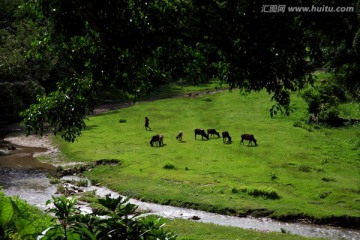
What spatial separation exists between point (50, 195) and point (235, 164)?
1468 cm

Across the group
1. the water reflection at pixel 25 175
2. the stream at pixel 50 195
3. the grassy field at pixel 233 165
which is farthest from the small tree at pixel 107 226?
the water reflection at pixel 25 175

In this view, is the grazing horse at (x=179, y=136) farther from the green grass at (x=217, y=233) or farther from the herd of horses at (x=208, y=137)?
the green grass at (x=217, y=233)

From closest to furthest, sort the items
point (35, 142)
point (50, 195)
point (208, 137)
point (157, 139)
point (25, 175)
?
point (50, 195) → point (25, 175) → point (157, 139) → point (208, 137) → point (35, 142)

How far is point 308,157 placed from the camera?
38.5 m

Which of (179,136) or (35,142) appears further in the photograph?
(35,142)

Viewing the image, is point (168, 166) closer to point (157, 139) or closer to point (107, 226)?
point (157, 139)

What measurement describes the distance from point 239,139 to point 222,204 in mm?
18385

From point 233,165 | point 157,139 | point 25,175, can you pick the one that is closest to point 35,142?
point 25,175

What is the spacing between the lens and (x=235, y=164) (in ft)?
120

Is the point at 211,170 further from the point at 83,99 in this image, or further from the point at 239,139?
the point at 83,99

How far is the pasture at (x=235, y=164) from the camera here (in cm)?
2875

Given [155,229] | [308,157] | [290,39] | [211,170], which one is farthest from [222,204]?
[155,229]

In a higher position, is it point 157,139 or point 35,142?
point 157,139

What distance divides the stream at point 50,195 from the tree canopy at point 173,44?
581 inches
